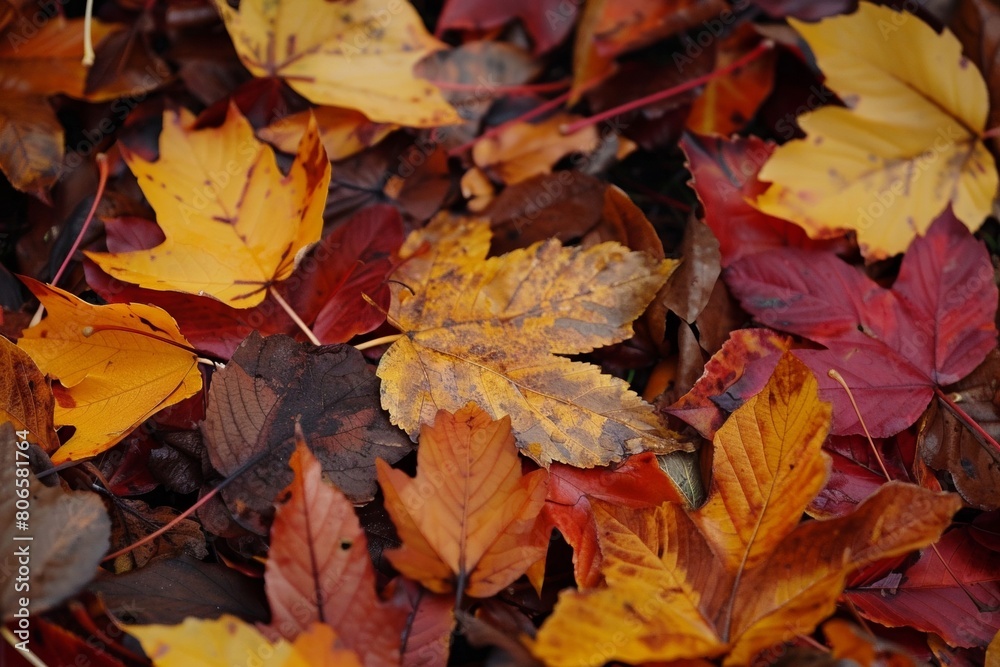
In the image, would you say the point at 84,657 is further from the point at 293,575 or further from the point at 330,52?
the point at 330,52

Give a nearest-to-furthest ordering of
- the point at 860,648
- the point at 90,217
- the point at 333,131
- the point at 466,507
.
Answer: the point at 860,648
the point at 466,507
the point at 90,217
the point at 333,131

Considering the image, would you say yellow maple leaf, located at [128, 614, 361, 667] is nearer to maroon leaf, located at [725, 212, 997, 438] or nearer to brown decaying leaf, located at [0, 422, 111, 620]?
brown decaying leaf, located at [0, 422, 111, 620]

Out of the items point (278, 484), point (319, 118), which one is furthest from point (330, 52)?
point (278, 484)

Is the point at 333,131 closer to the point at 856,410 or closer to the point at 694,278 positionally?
the point at 694,278

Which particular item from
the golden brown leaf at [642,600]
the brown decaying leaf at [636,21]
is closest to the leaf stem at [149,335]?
the golden brown leaf at [642,600]

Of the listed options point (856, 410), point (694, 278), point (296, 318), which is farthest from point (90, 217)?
point (856, 410)
